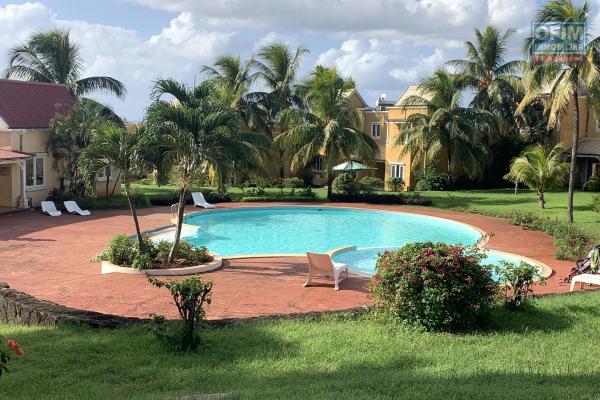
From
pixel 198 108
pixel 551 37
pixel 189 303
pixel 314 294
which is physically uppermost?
pixel 551 37

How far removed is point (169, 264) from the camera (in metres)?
14.7

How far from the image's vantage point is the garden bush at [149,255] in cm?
1435

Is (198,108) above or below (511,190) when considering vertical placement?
above

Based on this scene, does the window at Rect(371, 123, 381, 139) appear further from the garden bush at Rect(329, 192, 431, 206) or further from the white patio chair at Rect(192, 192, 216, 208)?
the white patio chair at Rect(192, 192, 216, 208)

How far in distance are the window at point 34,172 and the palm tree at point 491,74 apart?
24.0 m

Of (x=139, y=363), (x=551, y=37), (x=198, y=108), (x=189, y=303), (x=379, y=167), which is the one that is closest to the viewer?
(x=139, y=363)

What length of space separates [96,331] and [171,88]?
8.26 meters

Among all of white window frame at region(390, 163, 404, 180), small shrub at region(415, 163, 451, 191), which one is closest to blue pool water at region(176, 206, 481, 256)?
small shrub at region(415, 163, 451, 191)

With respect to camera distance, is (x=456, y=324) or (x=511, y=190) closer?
(x=456, y=324)

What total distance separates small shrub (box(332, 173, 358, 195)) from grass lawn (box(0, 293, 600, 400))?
23471 millimetres

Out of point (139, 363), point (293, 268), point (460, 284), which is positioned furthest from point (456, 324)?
point (293, 268)

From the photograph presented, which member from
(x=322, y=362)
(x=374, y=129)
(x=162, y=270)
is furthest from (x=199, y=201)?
(x=322, y=362)

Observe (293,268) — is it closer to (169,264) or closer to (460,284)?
(169,264)

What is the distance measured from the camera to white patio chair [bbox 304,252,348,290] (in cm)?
1312
